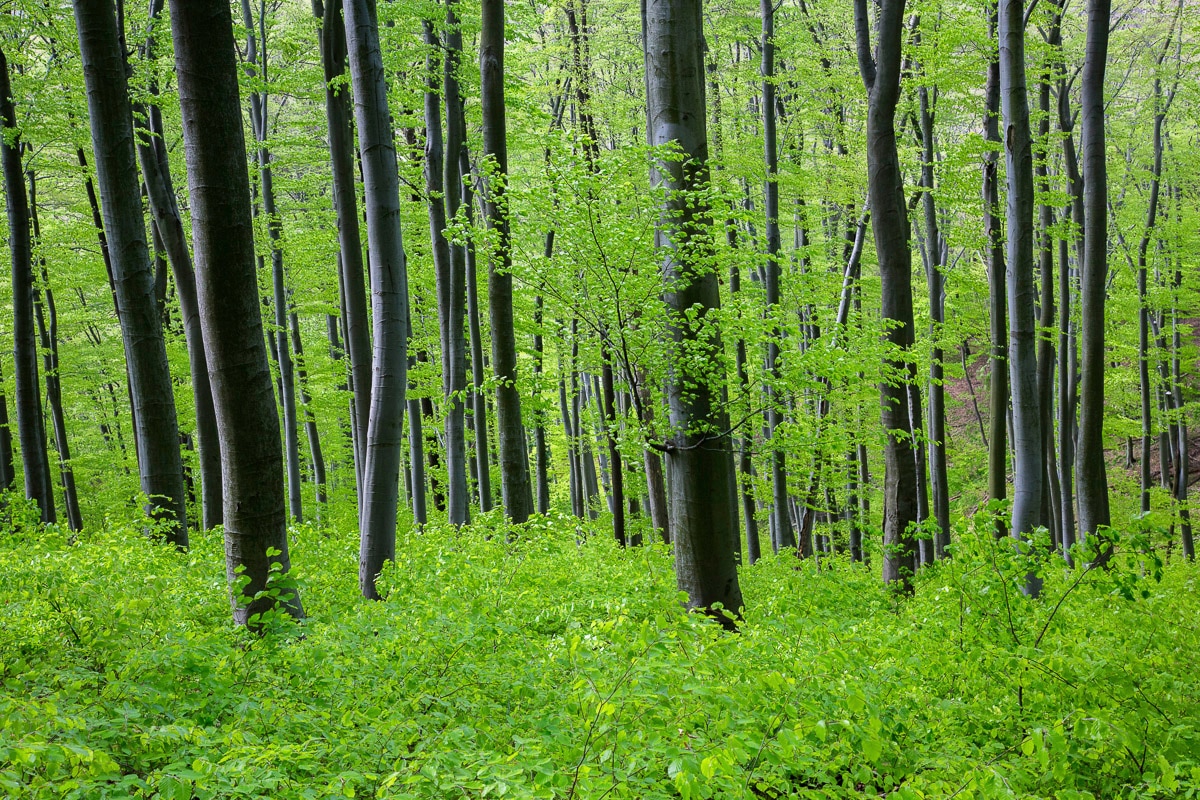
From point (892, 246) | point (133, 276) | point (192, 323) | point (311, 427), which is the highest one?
point (133, 276)

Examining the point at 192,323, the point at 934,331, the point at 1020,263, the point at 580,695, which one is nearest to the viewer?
the point at 580,695

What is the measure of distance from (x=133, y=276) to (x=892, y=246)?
25.7ft

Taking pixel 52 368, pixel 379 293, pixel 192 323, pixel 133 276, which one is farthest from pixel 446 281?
pixel 52 368

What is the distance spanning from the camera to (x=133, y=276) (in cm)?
747

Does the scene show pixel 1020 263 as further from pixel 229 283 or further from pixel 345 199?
pixel 229 283

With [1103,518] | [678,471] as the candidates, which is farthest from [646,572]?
[1103,518]

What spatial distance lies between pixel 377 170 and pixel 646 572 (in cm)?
→ 461

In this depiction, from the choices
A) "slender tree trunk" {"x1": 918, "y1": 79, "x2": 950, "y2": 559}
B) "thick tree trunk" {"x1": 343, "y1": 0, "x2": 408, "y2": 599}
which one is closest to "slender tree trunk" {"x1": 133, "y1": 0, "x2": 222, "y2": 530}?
"thick tree trunk" {"x1": 343, "y1": 0, "x2": 408, "y2": 599}

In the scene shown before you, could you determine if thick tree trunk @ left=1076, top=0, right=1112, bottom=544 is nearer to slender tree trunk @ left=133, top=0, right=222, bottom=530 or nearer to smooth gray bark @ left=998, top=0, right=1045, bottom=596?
smooth gray bark @ left=998, top=0, right=1045, bottom=596

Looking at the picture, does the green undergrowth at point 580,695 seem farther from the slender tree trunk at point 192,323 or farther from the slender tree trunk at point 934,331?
the slender tree trunk at point 934,331

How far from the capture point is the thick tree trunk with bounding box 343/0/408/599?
21.9 feet

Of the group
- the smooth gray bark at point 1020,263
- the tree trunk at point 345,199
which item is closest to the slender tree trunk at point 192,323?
the tree trunk at point 345,199

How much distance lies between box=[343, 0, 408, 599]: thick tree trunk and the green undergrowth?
4.46 ft

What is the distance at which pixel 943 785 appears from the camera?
8.31 feet
